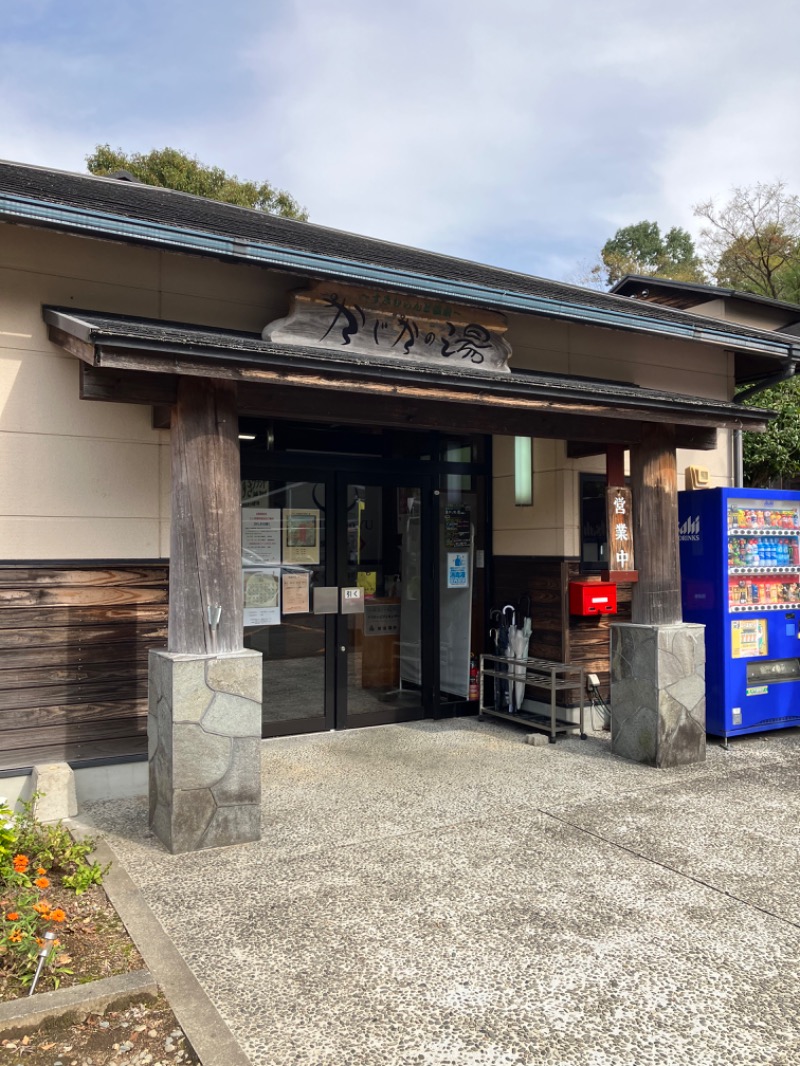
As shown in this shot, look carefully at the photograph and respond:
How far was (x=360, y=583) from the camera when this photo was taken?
689 centimetres

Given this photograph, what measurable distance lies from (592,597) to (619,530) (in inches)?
41.1

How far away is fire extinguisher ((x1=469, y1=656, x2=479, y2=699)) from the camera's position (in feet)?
24.5

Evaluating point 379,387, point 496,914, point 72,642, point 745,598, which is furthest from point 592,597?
point 72,642

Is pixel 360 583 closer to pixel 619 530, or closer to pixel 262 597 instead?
pixel 262 597

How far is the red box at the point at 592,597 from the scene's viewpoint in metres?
6.89

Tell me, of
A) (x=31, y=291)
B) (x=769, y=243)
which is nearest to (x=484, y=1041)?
(x=31, y=291)

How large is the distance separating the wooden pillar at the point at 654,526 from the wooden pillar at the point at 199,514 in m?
3.17

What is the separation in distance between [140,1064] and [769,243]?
26.3m

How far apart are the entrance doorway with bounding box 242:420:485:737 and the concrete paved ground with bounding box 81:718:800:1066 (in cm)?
98

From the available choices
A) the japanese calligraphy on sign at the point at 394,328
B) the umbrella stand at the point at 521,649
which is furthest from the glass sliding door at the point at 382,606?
the japanese calligraphy on sign at the point at 394,328

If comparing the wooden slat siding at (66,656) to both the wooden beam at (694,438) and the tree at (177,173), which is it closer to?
the wooden beam at (694,438)

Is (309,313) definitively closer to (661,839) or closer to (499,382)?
(499,382)

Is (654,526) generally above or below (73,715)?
above

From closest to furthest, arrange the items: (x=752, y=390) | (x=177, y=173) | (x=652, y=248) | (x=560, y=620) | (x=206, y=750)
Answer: (x=206, y=750) → (x=560, y=620) → (x=752, y=390) → (x=177, y=173) → (x=652, y=248)
